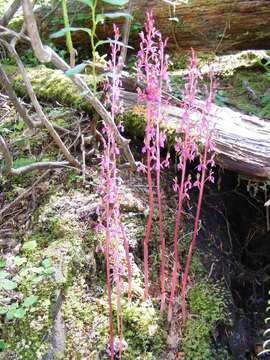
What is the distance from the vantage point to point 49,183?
2750 mm

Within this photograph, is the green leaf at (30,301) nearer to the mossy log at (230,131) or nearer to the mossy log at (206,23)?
the mossy log at (230,131)

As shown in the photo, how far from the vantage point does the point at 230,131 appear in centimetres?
264

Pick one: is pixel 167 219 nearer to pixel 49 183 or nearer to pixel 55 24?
pixel 49 183

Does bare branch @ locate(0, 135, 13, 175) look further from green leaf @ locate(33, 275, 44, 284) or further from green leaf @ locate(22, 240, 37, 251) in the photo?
green leaf @ locate(33, 275, 44, 284)

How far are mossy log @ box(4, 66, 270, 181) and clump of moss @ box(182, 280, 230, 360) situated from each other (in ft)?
2.11

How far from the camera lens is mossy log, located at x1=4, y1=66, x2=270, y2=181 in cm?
245

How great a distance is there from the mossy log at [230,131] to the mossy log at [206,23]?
1482 millimetres

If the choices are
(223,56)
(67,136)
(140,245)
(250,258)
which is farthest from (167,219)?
(223,56)

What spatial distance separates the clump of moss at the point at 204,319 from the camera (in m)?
2.17

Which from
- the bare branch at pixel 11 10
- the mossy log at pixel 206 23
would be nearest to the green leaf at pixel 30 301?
the bare branch at pixel 11 10

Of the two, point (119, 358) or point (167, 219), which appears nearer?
point (119, 358)

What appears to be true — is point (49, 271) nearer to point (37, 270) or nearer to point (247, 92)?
point (37, 270)

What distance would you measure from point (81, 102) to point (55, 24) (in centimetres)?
197

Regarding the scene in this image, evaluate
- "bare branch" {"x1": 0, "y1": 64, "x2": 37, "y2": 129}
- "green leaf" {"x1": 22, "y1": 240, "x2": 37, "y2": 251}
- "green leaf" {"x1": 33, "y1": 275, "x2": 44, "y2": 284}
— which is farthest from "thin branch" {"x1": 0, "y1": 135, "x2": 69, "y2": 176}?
"green leaf" {"x1": 33, "y1": 275, "x2": 44, "y2": 284}
